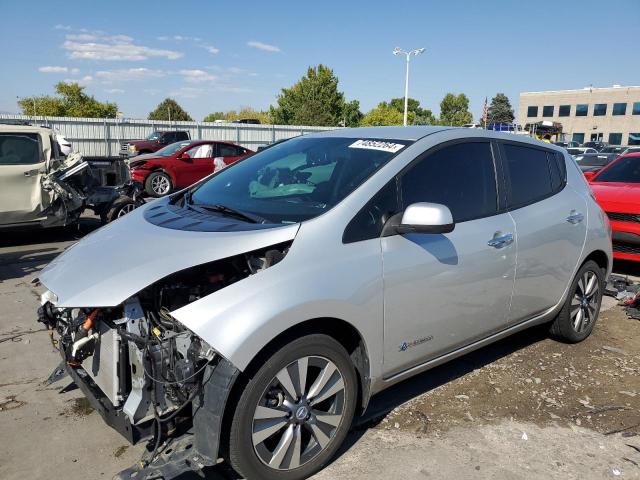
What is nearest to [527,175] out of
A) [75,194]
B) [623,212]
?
[623,212]

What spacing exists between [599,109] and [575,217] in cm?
7480

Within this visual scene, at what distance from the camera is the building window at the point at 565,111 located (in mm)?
71188

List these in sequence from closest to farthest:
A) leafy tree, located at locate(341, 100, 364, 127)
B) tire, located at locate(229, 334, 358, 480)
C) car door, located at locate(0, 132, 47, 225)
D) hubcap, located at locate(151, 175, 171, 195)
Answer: tire, located at locate(229, 334, 358, 480) < car door, located at locate(0, 132, 47, 225) < hubcap, located at locate(151, 175, 171, 195) < leafy tree, located at locate(341, 100, 364, 127)

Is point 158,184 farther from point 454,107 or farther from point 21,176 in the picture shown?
point 454,107

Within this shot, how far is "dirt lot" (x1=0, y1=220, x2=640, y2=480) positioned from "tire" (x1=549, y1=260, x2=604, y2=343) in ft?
0.49

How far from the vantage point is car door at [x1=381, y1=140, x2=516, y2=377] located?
9.54 ft

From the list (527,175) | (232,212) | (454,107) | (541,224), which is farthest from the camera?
(454,107)

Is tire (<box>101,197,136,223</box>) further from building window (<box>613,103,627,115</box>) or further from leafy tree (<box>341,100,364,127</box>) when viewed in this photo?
building window (<box>613,103,627,115</box>)

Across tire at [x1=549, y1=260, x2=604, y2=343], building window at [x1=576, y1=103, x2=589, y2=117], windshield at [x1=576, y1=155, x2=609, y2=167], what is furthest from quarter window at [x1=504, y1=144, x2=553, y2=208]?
building window at [x1=576, y1=103, x2=589, y2=117]

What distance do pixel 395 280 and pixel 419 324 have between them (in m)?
0.36

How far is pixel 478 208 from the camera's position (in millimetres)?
3471

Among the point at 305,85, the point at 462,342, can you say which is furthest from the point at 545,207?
the point at 305,85

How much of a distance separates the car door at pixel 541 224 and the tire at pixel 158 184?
11.6 m

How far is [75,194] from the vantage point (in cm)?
841
